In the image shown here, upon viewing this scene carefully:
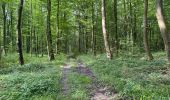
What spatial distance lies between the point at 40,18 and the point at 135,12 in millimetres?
18947

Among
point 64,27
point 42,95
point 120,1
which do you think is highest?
point 120,1

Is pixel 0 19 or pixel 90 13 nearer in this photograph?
pixel 90 13

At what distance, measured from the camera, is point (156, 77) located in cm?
1339

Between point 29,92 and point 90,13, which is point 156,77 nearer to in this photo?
point 29,92

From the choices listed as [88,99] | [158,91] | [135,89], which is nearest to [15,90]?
[88,99]

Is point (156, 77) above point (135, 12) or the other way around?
the other way around

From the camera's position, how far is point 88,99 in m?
10.1

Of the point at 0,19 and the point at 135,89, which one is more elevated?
the point at 0,19

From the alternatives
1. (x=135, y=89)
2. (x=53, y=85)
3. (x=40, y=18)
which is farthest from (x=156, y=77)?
(x=40, y=18)

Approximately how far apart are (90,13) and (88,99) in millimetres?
37086

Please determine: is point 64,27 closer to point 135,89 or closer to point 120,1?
point 120,1

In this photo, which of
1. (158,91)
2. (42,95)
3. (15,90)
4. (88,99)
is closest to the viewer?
(158,91)

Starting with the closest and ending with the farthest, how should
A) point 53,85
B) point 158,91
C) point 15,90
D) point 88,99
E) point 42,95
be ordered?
point 158,91, point 88,99, point 42,95, point 15,90, point 53,85

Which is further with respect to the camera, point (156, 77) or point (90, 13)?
point (90, 13)
